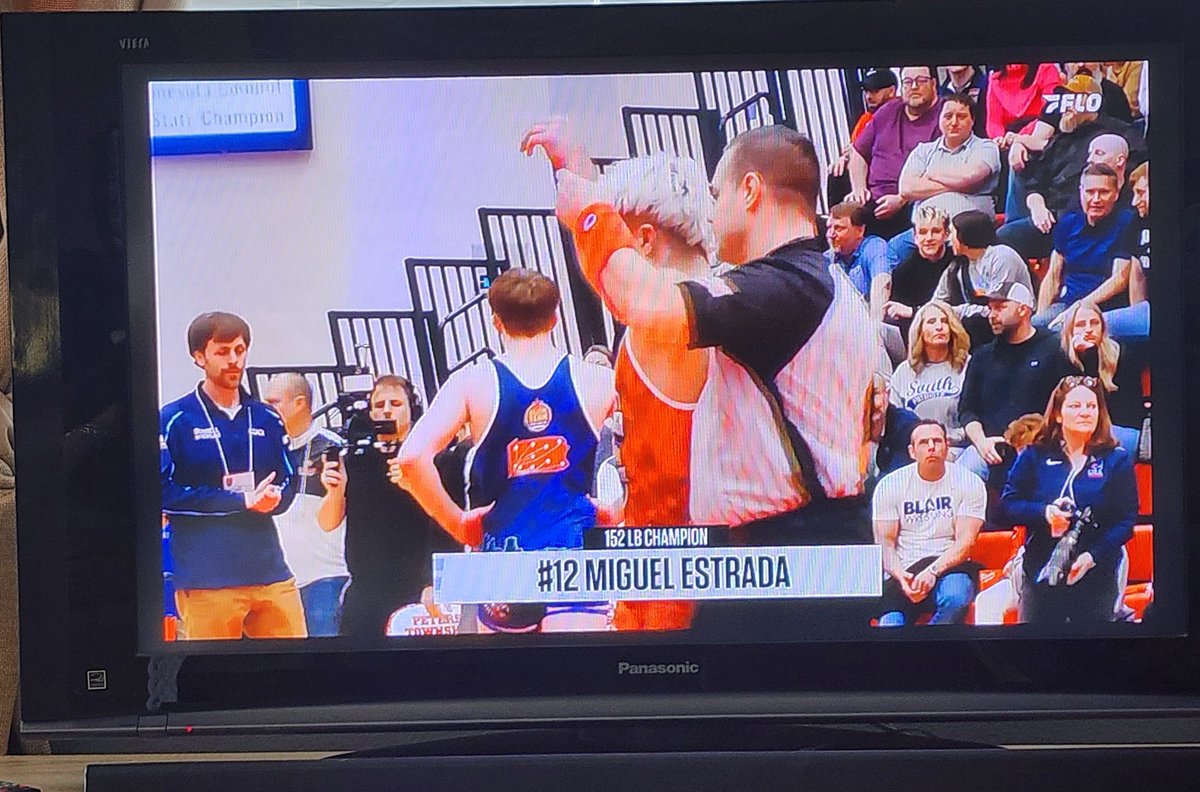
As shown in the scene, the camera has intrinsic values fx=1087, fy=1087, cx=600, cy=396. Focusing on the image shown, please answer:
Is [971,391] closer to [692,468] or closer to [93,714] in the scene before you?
[692,468]

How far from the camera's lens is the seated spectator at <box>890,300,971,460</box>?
3.51 feet

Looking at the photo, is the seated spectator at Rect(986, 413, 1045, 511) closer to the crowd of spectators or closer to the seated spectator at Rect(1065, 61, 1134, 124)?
the crowd of spectators

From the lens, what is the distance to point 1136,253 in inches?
42.2

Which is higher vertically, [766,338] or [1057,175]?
[1057,175]

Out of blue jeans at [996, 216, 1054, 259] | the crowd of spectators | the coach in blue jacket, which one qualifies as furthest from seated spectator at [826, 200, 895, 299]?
the coach in blue jacket

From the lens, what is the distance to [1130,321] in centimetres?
108

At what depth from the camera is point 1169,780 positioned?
98 centimetres

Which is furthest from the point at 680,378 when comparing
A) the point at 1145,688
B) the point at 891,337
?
the point at 1145,688

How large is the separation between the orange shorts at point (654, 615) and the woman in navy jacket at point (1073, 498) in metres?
0.33

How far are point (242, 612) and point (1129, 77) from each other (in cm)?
102

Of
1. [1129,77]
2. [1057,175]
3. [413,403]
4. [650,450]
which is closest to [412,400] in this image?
[413,403]

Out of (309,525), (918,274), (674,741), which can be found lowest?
(674,741)

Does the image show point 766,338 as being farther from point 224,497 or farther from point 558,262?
point 224,497

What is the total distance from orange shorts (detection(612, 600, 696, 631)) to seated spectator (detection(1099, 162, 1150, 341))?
504mm
